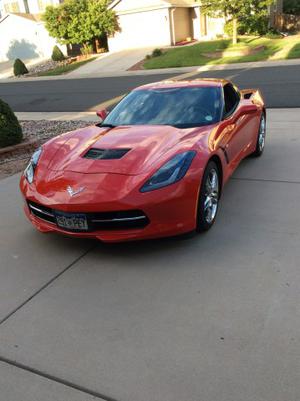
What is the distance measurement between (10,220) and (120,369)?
263cm

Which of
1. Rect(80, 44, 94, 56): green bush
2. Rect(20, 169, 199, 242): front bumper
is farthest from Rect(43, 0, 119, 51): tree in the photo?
Rect(20, 169, 199, 242): front bumper

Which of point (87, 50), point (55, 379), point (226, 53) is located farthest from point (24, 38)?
point (55, 379)

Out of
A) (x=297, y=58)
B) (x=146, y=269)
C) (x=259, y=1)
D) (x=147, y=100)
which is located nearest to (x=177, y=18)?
(x=259, y=1)

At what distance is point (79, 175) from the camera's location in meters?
3.71

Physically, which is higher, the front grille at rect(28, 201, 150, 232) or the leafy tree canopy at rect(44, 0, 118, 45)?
the leafy tree canopy at rect(44, 0, 118, 45)

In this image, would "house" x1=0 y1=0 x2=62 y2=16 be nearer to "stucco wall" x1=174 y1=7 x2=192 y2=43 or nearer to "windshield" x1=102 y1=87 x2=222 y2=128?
"stucco wall" x1=174 y1=7 x2=192 y2=43

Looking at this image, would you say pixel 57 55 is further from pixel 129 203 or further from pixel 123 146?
pixel 129 203

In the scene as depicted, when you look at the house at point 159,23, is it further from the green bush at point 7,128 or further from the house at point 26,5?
the green bush at point 7,128

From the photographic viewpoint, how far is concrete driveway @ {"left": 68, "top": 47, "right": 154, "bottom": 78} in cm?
2687

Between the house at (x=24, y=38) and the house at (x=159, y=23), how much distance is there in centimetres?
731

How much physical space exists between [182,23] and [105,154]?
32.8 m

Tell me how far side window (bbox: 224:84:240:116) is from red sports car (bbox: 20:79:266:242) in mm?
49

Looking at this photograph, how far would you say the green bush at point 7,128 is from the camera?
23.4 ft

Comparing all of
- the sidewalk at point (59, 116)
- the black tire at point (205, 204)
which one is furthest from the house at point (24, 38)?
the black tire at point (205, 204)
